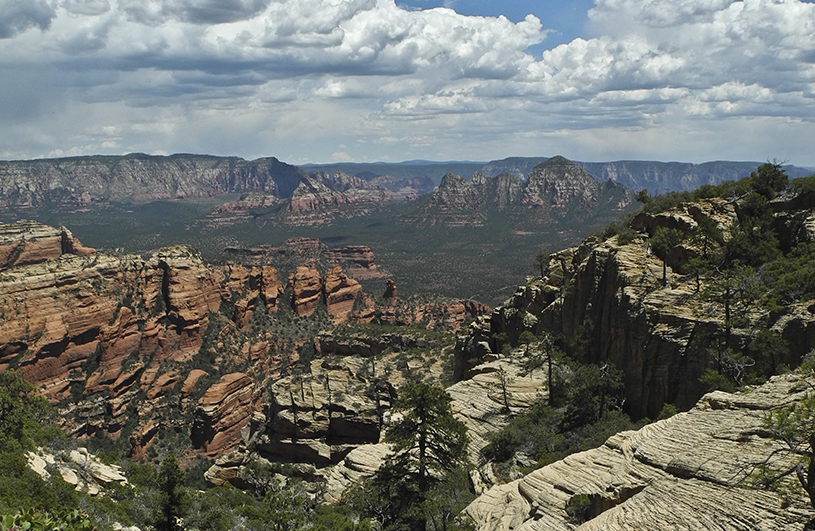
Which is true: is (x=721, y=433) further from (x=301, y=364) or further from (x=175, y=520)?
(x=301, y=364)

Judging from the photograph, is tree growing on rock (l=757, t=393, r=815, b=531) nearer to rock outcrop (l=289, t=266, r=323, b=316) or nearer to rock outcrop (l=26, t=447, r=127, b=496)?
rock outcrop (l=26, t=447, r=127, b=496)

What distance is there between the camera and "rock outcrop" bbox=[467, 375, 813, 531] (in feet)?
58.0

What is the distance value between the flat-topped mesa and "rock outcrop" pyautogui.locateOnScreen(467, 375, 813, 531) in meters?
136

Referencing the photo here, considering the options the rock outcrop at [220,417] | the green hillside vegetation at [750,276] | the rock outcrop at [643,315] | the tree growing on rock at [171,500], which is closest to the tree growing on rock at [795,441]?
the green hillside vegetation at [750,276]

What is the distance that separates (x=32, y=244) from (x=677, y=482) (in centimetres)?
15872

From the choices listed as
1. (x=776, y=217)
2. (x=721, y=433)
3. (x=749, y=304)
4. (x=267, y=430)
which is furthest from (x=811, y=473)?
(x=267, y=430)

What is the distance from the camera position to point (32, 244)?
5551 inches

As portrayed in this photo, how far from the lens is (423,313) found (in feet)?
365

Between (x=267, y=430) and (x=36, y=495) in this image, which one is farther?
(x=267, y=430)

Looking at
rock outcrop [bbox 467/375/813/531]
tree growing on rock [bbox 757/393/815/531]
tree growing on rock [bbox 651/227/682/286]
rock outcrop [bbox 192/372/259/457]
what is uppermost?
tree growing on rock [bbox 651/227/682/286]

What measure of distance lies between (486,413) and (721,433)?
65.5 feet

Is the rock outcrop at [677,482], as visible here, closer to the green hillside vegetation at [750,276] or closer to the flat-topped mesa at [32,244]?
the green hillside vegetation at [750,276]

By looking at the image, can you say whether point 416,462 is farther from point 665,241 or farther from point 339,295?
point 339,295

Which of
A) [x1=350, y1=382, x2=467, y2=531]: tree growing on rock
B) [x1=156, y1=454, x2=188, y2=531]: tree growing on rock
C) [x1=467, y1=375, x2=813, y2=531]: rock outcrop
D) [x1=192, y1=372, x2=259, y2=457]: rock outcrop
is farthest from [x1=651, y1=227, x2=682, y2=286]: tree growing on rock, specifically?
[x1=192, y1=372, x2=259, y2=457]: rock outcrop
